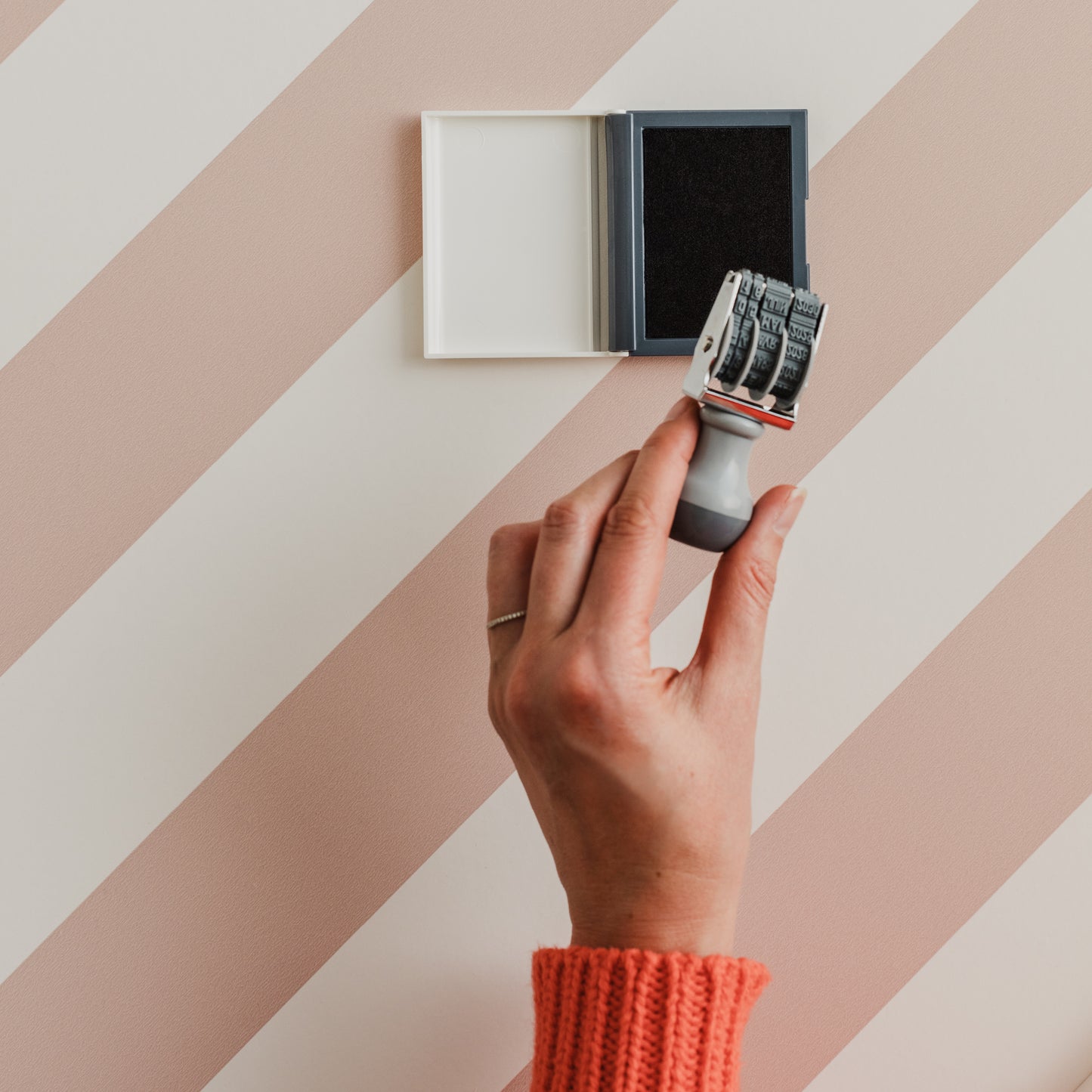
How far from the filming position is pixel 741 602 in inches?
19.6

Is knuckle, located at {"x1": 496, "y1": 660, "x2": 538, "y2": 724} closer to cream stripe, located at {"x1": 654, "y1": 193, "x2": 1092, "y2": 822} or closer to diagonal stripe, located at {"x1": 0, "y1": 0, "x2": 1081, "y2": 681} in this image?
cream stripe, located at {"x1": 654, "y1": 193, "x2": 1092, "y2": 822}

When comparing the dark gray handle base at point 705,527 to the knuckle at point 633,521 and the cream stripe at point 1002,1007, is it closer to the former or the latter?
the knuckle at point 633,521

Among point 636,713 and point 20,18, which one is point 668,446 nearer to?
point 636,713

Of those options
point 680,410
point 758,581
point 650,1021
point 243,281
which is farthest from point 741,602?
point 243,281

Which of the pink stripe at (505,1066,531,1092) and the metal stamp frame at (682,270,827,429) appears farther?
the pink stripe at (505,1066,531,1092)

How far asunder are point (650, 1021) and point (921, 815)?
30 centimetres

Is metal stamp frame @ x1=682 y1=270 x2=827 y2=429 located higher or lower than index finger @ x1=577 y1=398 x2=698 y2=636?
higher

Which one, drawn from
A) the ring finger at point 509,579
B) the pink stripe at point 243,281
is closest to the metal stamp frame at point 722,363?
the ring finger at point 509,579

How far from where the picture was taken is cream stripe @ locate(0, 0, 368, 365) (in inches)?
25.6

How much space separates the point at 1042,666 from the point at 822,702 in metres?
0.17

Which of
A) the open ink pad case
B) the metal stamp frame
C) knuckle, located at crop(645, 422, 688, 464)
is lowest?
knuckle, located at crop(645, 422, 688, 464)

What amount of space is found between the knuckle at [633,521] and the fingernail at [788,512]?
9 centimetres

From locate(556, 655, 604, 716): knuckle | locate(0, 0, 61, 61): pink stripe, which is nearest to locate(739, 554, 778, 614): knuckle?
locate(556, 655, 604, 716): knuckle

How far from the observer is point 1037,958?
66 centimetres
